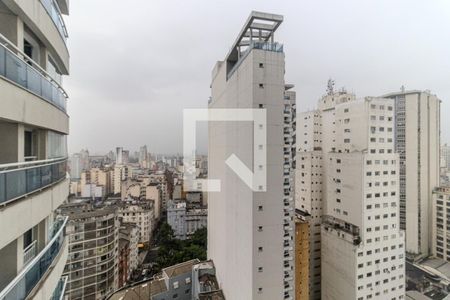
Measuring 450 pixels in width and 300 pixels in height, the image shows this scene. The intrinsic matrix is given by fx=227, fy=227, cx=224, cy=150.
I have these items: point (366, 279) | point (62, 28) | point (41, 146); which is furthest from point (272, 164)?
point (366, 279)

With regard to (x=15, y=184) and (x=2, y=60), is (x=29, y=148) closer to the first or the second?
(x=15, y=184)

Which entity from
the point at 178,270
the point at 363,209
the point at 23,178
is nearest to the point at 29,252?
the point at 23,178

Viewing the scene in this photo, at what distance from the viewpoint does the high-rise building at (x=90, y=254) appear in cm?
1073

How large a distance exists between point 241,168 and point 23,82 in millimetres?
4771

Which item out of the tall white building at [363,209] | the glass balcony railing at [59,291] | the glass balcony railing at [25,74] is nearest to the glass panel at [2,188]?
A: the glass balcony railing at [25,74]

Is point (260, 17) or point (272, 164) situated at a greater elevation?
point (260, 17)

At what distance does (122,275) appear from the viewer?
1398cm

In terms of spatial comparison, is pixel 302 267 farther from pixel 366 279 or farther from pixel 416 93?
pixel 416 93

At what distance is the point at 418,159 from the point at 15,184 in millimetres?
25882

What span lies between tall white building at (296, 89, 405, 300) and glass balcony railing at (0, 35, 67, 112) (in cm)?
1093

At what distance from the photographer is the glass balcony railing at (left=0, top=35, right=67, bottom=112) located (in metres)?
1.82

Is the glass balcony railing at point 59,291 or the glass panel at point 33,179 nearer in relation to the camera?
the glass panel at point 33,179

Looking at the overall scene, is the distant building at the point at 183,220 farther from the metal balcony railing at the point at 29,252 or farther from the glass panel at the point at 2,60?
the glass panel at the point at 2,60

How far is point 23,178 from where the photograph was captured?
82.8 inches
